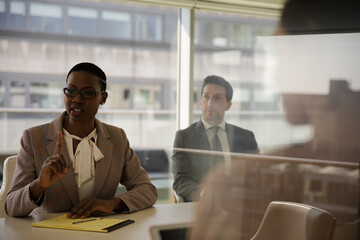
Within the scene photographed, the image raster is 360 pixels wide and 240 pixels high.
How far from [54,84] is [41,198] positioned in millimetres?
2281

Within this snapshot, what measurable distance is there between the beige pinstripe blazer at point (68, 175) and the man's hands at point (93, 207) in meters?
0.05

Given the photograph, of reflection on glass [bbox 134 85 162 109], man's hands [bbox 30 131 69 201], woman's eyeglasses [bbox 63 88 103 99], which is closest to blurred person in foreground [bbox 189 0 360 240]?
reflection on glass [bbox 134 85 162 109]

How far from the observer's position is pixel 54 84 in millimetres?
3406

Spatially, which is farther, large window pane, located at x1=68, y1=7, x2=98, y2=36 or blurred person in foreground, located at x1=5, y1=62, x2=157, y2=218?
large window pane, located at x1=68, y1=7, x2=98, y2=36

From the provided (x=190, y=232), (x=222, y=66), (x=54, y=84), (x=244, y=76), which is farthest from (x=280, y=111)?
(x=190, y=232)

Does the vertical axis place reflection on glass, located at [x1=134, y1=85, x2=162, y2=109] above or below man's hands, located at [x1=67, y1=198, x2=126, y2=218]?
above

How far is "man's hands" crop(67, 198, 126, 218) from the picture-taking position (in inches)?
49.8

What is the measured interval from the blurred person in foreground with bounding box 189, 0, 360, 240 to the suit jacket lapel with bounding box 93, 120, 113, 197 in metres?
2.95

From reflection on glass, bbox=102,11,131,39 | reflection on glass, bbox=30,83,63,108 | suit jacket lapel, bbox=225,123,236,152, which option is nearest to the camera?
reflection on glass, bbox=30,83,63,108

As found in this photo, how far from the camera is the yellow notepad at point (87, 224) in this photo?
1.15 m

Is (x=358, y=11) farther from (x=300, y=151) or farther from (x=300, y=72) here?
(x=300, y=151)

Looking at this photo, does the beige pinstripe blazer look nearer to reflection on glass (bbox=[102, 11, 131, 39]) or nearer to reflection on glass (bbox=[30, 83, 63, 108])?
reflection on glass (bbox=[30, 83, 63, 108])

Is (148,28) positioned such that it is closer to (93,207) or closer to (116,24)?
(116,24)

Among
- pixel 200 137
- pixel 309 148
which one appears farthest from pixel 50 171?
pixel 309 148
